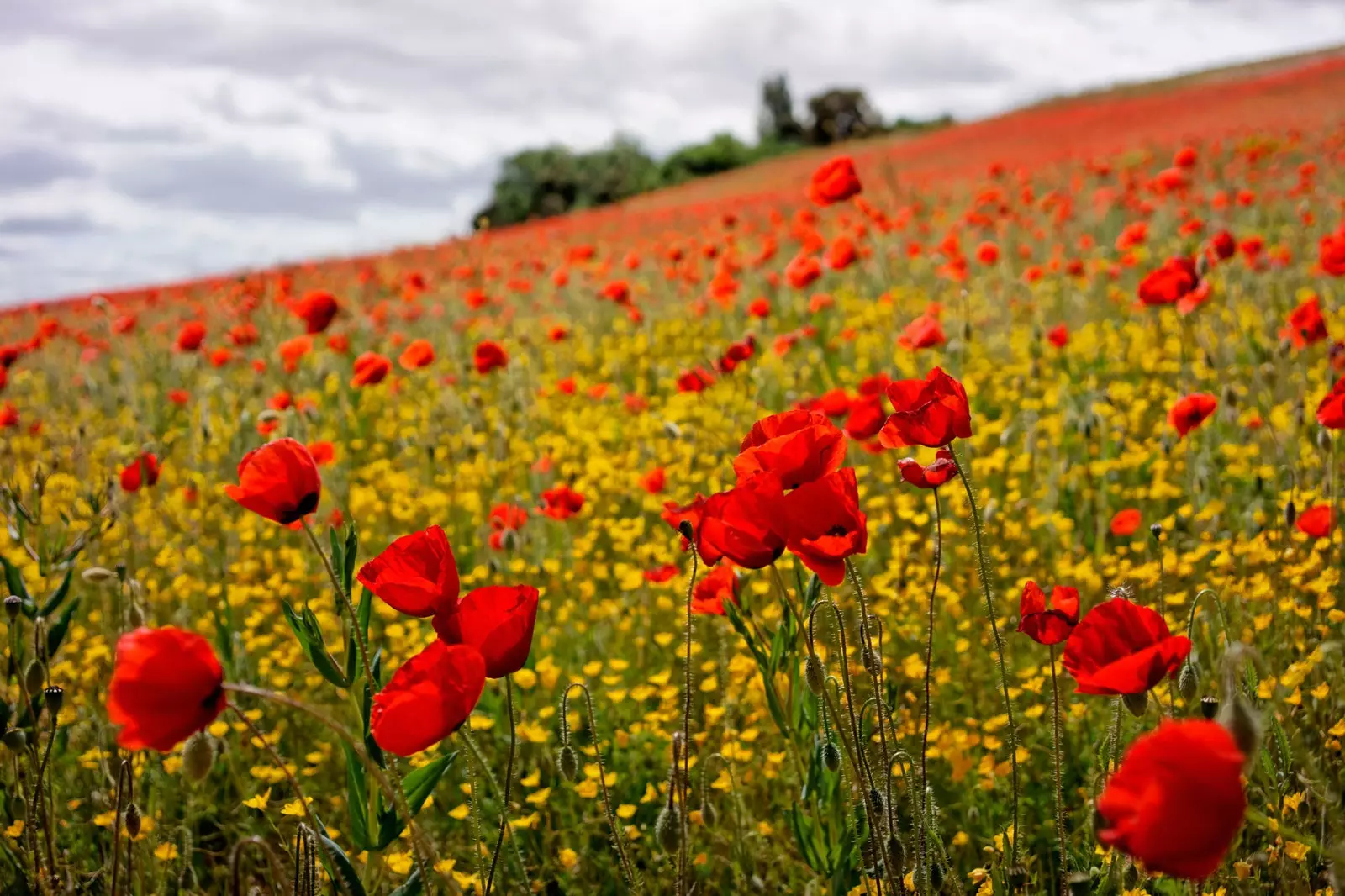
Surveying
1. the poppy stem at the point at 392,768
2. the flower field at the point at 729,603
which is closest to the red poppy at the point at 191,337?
the flower field at the point at 729,603

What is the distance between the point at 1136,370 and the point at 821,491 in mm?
4330

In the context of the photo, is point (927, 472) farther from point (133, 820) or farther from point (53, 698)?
point (53, 698)

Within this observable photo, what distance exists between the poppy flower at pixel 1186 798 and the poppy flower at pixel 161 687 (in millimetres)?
972

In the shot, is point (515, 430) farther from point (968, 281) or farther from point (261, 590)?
point (968, 281)

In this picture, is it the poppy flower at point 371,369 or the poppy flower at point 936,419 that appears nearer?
the poppy flower at point 936,419

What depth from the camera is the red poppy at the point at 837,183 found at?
3.95 meters

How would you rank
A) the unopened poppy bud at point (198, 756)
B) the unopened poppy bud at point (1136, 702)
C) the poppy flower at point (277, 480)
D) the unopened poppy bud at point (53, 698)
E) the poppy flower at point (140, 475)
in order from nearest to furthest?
the unopened poppy bud at point (1136, 702) < the unopened poppy bud at point (198, 756) < the poppy flower at point (277, 480) < the unopened poppy bud at point (53, 698) < the poppy flower at point (140, 475)

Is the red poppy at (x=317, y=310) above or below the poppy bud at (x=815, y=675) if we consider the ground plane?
above

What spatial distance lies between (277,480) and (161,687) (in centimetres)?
51

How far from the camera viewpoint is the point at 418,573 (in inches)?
56.6

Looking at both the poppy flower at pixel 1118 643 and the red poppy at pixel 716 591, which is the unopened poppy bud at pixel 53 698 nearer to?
the red poppy at pixel 716 591

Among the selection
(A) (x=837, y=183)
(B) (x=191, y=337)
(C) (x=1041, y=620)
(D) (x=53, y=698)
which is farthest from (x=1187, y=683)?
(B) (x=191, y=337)

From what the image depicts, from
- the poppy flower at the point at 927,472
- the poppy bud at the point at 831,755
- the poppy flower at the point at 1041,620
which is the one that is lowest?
the poppy bud at the point at 831,755

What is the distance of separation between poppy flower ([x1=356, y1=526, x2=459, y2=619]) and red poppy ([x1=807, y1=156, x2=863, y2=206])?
286 centimetres
